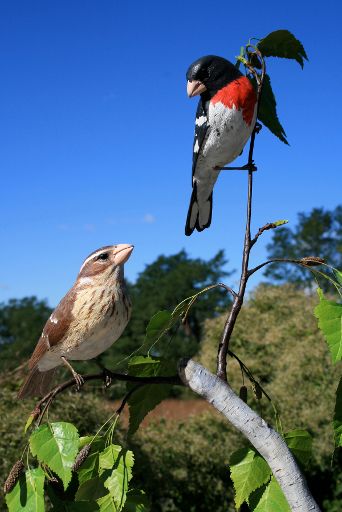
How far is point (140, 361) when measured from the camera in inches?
67.9

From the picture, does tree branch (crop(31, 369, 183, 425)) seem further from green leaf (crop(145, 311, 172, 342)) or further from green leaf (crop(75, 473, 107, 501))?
green leaf (crop(75, 473, 107, 501))

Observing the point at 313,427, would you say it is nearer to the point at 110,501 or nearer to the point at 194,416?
the point at 194,416

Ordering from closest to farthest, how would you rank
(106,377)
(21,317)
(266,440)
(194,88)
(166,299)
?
(266,440) → (106,377) → (194,88) → (166,299) → (21,317)

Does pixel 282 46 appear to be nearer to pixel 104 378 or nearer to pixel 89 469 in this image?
pixel 104 378

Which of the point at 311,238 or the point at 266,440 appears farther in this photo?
the point at 311,238

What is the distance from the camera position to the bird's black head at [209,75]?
1.85m

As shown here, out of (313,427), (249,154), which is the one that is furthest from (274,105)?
(313,427)

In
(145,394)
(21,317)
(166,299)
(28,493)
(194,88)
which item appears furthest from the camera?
(21,317)

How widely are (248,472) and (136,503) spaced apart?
1.10ft

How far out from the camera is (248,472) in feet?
5.41

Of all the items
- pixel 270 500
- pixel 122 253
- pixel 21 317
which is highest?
pixel 21 317

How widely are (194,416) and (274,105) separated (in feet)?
27.8

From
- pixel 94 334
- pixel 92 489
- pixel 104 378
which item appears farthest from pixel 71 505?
pixel 94 334

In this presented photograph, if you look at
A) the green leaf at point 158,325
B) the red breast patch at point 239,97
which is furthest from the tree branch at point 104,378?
the red breast patch at point 239,97
